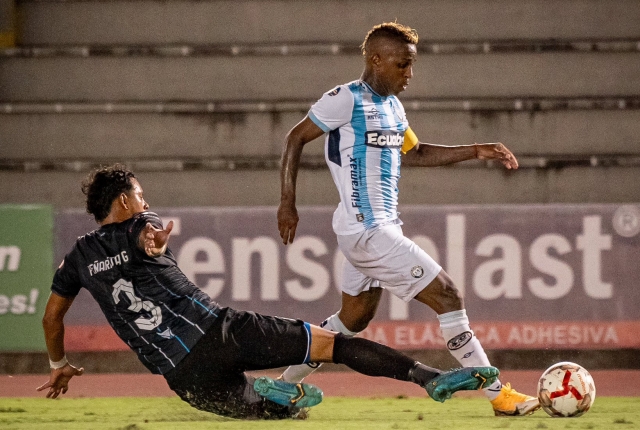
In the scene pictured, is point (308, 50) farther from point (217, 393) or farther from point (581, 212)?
point (217, 393)

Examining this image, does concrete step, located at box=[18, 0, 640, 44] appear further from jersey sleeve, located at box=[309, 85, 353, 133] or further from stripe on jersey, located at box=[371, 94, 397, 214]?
jersey sleeve, located at box=[309, 85, 353, 133]

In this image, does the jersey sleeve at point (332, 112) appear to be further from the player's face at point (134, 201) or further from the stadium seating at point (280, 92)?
the stadium seating at point (280, 92)

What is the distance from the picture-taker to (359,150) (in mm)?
5684

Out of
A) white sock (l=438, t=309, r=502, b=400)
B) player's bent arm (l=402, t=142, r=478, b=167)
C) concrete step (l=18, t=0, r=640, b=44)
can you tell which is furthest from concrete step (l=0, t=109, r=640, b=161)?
white sock (l=438, t=309, r=502, b=400)

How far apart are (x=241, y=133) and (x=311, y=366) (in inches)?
234

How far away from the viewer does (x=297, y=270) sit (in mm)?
8961

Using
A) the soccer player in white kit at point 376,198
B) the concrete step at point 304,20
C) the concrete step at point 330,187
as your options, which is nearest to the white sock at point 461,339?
the soccer player in white kit at point 376,198

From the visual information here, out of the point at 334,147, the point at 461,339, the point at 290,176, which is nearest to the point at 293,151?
the point at 290,176

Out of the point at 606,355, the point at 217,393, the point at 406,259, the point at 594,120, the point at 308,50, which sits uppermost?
the point at 308,50

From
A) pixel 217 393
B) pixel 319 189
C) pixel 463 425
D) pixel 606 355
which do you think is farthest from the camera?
pixel 319 189

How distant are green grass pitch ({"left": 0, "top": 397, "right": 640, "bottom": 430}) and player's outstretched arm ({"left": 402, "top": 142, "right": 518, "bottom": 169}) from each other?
1411 millimetres

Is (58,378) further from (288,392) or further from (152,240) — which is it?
(288,392)

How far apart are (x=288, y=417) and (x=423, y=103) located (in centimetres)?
638

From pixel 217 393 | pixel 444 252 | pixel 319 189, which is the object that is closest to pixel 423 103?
pixel 319 189
